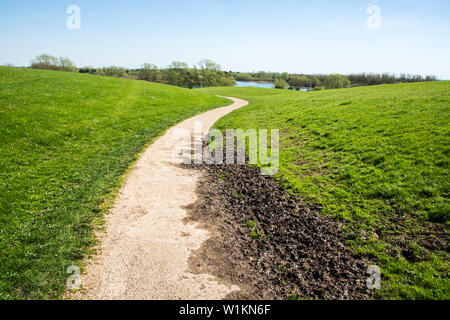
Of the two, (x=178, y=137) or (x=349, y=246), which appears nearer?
(x=349, y=246)

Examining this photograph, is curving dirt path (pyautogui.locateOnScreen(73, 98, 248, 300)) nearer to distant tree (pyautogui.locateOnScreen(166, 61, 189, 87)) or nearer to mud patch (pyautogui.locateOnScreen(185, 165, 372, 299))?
mud patch (pyautogui.locateOnScreen(185, 165, 372, 299))

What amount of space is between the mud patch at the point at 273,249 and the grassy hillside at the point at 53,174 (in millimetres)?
3842

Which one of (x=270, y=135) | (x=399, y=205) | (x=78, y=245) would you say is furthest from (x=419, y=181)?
(x=78, y=245)

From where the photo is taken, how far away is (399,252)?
6.79m

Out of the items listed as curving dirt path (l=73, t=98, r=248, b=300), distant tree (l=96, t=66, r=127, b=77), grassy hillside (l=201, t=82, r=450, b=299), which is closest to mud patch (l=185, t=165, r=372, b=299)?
curving dirt path (l=73, t=98, r=248, b=300)

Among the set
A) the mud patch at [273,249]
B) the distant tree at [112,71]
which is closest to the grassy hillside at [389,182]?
the mud patch at [273,249]

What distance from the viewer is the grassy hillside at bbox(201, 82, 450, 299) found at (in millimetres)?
6359

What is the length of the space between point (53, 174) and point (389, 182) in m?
14.7

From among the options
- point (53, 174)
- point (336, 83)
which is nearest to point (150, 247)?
point (53, 174)

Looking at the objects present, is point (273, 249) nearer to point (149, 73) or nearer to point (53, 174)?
point (53, 174)

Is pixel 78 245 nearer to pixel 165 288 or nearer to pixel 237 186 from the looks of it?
pixel 165 288

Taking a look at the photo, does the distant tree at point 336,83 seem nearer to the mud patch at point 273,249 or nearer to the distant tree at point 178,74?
the distant tree at point 178,74
